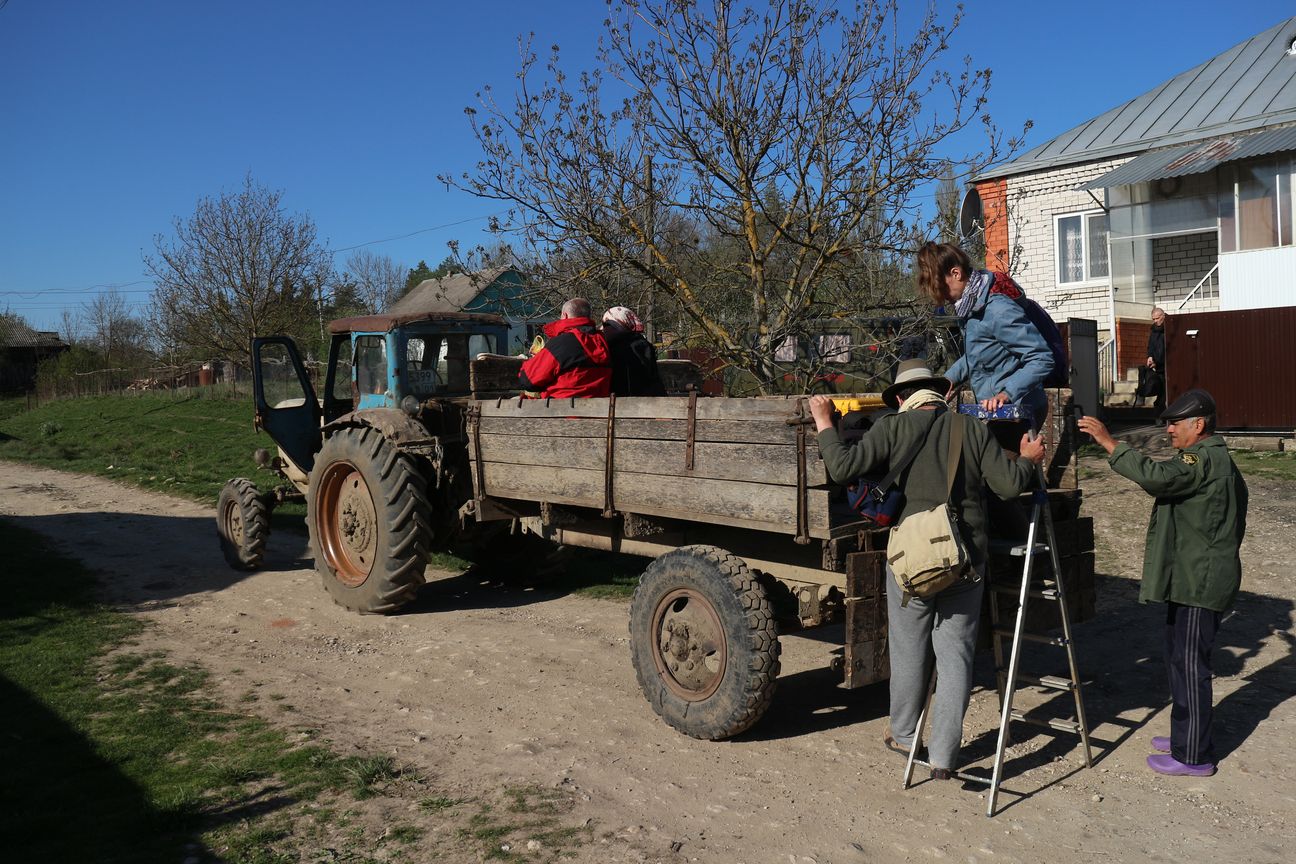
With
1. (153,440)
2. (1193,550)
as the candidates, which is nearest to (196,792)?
(1193,550)

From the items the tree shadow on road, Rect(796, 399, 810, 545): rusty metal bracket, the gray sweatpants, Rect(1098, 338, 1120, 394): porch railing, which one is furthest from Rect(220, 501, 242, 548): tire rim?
Rect(1098, 338, 1120, 394): porch railing

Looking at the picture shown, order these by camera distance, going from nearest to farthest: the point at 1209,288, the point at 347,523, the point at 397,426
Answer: the point at 397,426, the point at 347,523, the point at 1209,288

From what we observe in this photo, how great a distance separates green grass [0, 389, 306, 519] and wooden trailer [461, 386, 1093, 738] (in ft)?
24.7

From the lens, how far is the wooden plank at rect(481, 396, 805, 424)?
444 centimetres

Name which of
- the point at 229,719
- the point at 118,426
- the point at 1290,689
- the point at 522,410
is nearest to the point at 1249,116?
the point at 1290,689

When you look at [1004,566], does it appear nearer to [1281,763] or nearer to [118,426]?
[1281,763]

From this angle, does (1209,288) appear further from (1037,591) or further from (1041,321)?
(1037,591)

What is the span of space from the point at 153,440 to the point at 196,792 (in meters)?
19.4

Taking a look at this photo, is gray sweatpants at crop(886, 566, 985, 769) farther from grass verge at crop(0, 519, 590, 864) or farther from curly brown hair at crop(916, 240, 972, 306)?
grass verge at crop(0, 519, 590, 864)

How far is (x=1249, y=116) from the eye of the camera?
18.7 metres

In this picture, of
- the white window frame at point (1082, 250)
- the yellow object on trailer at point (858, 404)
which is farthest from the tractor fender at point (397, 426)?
the white window frame at point (1082, 250)

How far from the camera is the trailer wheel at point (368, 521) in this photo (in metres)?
6.90

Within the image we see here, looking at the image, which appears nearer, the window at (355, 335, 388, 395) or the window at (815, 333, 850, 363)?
the window at (355, 335, 388, 395)

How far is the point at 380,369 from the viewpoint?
8.16 metres
